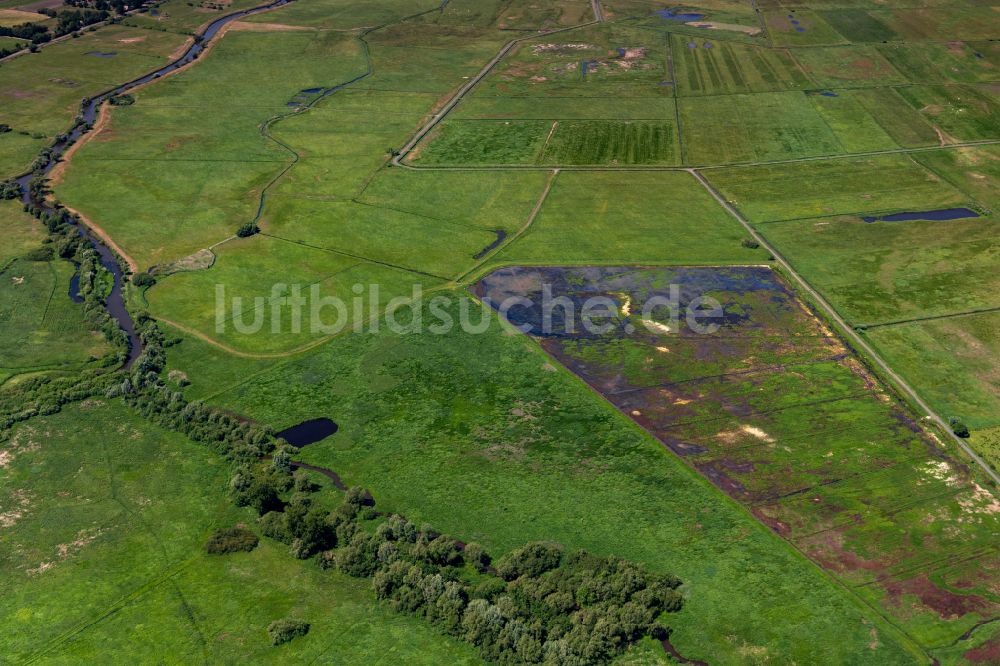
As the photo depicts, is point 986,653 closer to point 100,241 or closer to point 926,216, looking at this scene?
point 926,216

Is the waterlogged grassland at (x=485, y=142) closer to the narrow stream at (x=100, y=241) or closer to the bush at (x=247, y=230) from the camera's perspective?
the bush at (x=247, y=230)

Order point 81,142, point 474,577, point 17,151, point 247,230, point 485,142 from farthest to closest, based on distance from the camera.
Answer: point 81,142
point 485,142
point 17,151
point 247,230
point 474,577

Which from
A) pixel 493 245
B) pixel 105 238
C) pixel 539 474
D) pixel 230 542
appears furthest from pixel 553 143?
pixel 230 542

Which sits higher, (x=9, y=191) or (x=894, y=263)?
(x=9, y=191)

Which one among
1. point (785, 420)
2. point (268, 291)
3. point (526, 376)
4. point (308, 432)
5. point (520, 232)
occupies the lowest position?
point (785, 420)

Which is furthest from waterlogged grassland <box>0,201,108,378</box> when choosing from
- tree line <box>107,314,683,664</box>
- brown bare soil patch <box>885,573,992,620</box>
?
brown bare soil patch <box>885,573,992,620</box>

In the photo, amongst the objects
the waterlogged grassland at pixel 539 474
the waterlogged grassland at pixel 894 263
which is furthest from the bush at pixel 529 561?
the waterlogged grassland at pixel 894 263

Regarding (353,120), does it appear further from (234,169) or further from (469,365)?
(469,365)

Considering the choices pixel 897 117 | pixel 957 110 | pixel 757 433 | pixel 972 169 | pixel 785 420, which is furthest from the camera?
pixel 957 110
